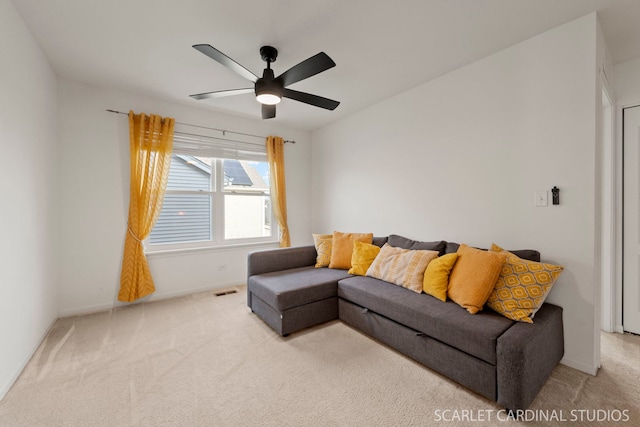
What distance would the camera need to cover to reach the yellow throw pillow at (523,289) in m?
1.80

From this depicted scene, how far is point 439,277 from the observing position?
2195 mm

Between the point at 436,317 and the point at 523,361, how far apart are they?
514 millimetres

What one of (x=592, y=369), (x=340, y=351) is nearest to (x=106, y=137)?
(x=340, y=351)

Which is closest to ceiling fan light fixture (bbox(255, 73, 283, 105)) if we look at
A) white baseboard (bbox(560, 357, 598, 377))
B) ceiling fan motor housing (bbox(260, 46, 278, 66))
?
ceiling fan motor housing (bbox(260, 46, 278, 66))

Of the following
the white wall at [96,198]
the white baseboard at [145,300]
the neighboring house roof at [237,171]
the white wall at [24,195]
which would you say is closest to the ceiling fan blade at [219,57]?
the white wall at [24,195]

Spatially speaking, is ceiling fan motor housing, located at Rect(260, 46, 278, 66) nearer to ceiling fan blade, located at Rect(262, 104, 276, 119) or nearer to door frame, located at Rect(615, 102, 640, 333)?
ceiling fan blade, located at Rect(262, 104, 276, 119)

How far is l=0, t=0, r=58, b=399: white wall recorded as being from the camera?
5.78 ft

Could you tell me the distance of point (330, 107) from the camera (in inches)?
100

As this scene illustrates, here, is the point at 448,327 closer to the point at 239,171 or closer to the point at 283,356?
the point at 283,356

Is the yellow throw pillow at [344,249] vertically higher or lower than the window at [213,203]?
lower

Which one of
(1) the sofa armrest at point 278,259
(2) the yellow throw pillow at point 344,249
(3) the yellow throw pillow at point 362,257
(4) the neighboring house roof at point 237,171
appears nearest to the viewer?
(3) the yellow throw pillow at point 362,257

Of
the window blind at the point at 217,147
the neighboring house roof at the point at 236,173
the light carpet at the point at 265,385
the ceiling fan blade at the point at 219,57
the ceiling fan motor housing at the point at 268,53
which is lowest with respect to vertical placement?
the light carpet at the point at 265,385

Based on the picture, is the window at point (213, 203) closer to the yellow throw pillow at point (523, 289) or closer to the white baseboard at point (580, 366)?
the yellow throw pillow at point (523, 289)

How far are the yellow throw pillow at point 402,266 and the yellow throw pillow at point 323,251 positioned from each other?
0.65 m
